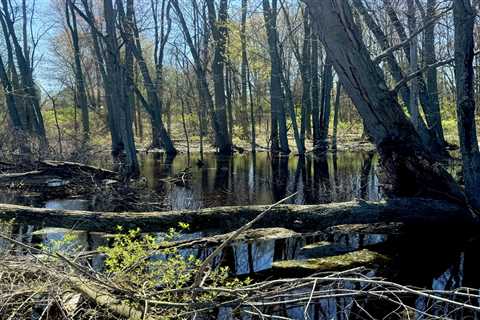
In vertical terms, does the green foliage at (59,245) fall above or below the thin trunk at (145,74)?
below

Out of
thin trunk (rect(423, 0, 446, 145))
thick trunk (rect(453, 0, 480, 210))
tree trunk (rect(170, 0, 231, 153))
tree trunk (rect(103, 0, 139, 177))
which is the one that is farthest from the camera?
tree trunk (rect(170, 0, 231, 153))

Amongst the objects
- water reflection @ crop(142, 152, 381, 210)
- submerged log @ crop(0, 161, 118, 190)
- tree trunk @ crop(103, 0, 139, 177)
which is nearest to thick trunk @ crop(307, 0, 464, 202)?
water reflection @ crop(142, 152, 381, 210)

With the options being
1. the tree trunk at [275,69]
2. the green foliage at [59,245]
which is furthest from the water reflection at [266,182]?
the green foliage at [59,245]

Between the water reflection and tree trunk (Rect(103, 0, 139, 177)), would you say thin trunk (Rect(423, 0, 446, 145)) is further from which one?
tree trunk (Rect(103, 0, 139, 177))

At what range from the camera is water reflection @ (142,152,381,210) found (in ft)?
37.4

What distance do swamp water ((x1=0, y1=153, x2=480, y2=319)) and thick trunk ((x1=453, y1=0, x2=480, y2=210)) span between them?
0.94m

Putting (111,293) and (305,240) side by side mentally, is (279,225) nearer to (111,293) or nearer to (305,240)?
(305,240)

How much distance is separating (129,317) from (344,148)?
25166mm

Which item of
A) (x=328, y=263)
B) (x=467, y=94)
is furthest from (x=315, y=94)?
(x=328, y=263)

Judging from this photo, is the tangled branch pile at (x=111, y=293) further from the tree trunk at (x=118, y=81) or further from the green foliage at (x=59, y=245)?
the tree trunk at (x=118, y=81)

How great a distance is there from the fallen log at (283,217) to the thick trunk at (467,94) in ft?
1.65

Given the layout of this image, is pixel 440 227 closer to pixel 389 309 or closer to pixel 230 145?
pixel 389 309

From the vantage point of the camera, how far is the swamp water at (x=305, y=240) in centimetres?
566

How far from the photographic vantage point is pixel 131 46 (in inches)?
879
